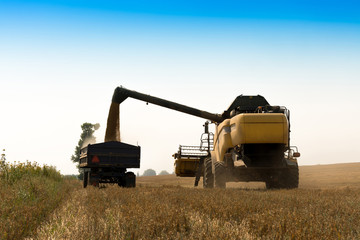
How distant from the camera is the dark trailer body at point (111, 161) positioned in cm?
1525

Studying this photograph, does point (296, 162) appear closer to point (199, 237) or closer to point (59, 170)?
point (199, 237)

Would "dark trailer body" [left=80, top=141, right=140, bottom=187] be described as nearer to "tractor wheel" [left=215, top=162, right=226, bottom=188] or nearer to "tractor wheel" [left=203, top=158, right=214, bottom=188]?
"tractor wheel" [left=203, top=158, right=214, bottom=188]

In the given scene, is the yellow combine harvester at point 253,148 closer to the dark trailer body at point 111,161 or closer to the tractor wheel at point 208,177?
the tractor wheel at point 208,177

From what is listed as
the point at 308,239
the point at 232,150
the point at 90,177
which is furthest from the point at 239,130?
the point at 308,239

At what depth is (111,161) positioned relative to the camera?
15461mm

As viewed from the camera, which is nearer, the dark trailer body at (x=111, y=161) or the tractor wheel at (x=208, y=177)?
the tractor wheel at (x=208, y=177)

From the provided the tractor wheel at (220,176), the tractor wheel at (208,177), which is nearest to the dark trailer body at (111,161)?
the tractor wheel at (208,177)

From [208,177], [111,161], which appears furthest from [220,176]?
[111,161]

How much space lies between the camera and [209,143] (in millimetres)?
16359

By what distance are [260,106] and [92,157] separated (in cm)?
735

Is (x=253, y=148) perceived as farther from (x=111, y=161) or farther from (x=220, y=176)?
(x=111, y=161)

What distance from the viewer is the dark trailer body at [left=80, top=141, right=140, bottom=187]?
50.0 ft

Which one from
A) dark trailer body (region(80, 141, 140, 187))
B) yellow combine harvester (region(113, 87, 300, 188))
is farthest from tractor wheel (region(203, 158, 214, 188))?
dark trailer body (region(80, 141, 140, 187))

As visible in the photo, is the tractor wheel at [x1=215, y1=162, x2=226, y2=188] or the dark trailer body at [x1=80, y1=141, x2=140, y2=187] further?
the dark trailer body at [x1=80, y1=141, x2=140, y2=187]
